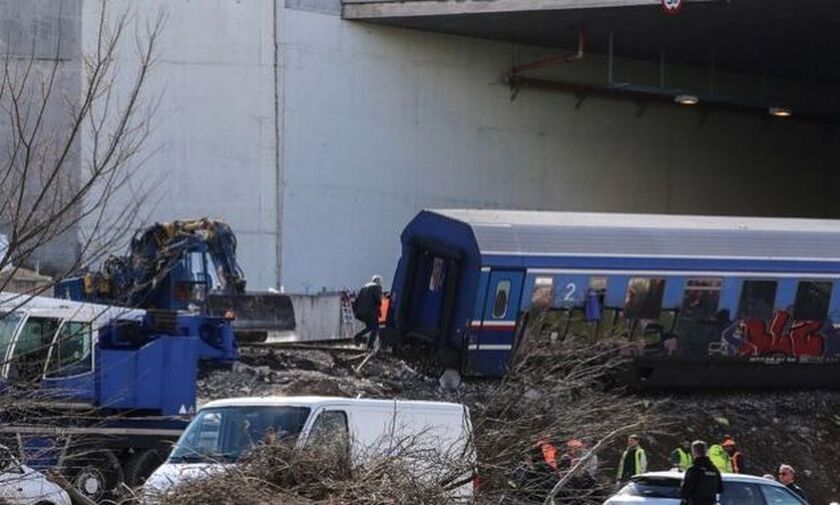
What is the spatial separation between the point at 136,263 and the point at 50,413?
1436 cm

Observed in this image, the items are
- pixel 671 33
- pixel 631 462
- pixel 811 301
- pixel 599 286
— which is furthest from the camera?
pixel 671 33

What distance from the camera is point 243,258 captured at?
38.0 metres

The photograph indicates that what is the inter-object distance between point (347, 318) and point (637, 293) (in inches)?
369

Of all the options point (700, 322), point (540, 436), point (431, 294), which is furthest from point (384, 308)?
point (540, 436)

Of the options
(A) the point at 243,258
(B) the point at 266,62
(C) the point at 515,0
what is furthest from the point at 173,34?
(C) the point at 515,0

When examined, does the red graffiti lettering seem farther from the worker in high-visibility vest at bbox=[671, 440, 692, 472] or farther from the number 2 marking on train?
the worker in high-visibility vest at bbox=[671, 440, 692, 472]

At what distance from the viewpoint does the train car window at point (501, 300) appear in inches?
1132

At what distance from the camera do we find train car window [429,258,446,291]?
29.9 metres

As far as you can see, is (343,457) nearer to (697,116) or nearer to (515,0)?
(515,0)

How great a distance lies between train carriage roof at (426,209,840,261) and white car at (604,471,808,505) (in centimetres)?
1091

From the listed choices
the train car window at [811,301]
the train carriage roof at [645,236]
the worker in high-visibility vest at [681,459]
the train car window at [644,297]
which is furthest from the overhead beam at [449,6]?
the worker in high-visibility vest at [681,459]

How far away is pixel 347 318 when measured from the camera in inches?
1468

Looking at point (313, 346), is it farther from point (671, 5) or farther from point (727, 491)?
point (727, 491)

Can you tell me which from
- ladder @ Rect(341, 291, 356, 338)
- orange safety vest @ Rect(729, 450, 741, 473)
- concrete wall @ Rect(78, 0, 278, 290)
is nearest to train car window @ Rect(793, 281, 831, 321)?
orange safety vest @ Rect(729, 450, 741, 473)
